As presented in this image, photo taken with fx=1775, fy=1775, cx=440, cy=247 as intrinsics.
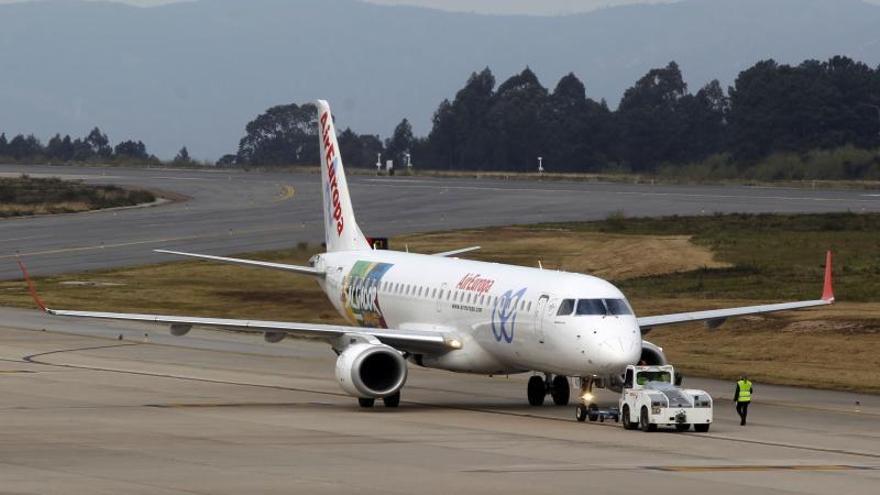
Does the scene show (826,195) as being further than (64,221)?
Yes

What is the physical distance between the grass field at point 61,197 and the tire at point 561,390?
91606 millimetres

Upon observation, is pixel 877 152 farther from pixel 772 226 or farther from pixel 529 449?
pixel 529 449

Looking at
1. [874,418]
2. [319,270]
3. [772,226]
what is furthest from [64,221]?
[874,418]

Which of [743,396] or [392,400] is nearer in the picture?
[743,396]

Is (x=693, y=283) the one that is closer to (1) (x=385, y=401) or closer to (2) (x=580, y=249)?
(2) (x=580, y=249)

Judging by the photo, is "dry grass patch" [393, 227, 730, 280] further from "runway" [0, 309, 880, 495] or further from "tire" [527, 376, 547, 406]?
"tire" [527, 376, 547, 406]

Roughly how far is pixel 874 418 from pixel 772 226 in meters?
58.8

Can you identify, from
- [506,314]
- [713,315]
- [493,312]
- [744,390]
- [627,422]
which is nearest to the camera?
[627,422]

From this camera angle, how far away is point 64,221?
412 ft

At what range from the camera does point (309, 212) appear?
425 ft

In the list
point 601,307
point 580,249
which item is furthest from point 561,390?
point 580,249

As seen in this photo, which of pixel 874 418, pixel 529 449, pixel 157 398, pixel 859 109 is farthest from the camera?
pixel 859 109

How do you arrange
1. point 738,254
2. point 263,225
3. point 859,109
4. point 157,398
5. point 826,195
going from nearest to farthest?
→ point 157,398 → point 738,254 → point 263,225 → point 826,195 → point 859,109

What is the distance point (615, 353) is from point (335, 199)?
19.8m
